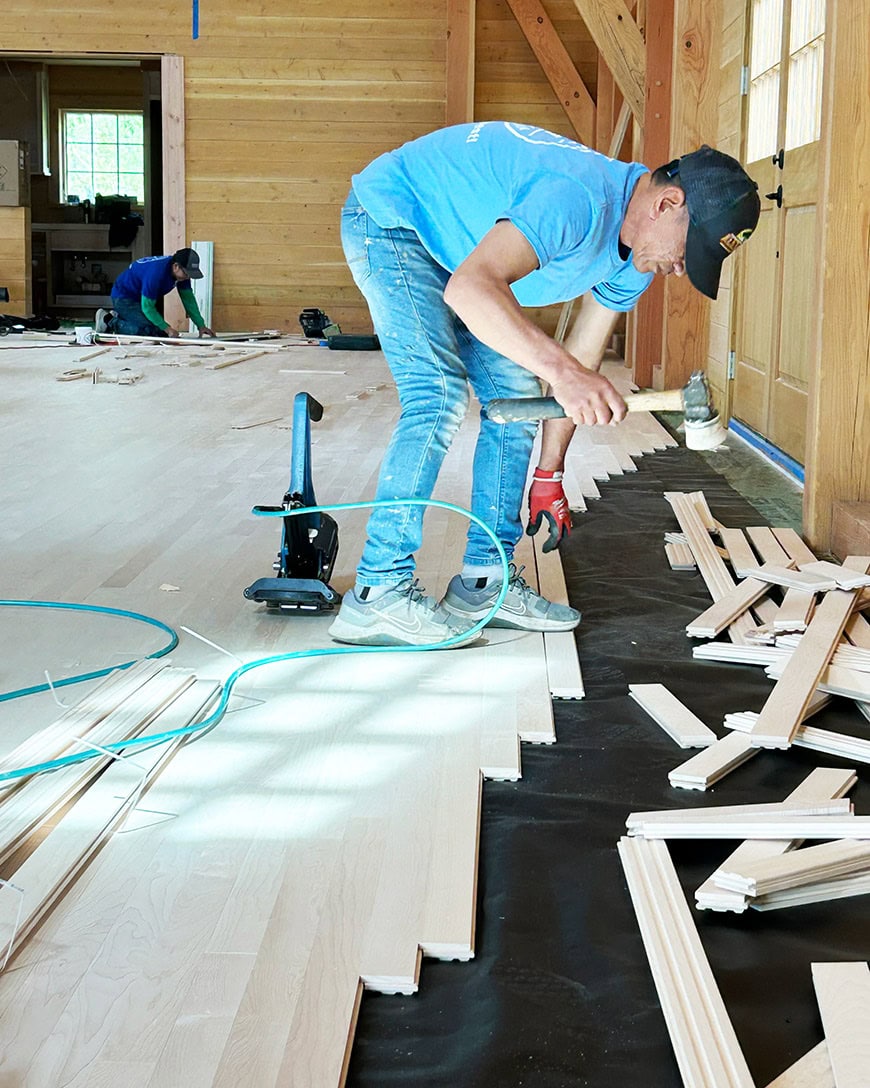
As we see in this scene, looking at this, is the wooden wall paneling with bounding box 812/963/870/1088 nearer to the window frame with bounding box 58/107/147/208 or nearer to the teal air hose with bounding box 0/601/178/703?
the teal air hose with bounding box 0/601/178/703

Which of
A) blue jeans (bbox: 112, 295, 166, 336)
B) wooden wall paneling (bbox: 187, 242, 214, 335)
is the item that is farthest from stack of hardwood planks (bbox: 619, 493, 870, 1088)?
wooden wall paneling (bbox: 187, 242, 214, 335)

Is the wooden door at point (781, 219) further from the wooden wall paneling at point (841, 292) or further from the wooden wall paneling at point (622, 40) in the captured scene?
the wooden wall paneling at point (622, 40)

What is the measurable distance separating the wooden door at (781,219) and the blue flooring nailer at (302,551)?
2.31 metres

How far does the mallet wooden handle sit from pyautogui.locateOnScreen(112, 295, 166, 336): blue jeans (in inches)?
376

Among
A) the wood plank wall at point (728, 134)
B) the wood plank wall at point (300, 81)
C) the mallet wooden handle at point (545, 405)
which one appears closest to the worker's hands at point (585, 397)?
the mallet wooden handle at point (545, 405)

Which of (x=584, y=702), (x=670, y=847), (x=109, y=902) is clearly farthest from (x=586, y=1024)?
(x=584, y=702)

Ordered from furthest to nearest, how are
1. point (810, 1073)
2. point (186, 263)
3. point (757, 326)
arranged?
point (186, 263) < point (757, 326) < point (810, 1073)

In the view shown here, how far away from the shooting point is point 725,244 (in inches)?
90.7

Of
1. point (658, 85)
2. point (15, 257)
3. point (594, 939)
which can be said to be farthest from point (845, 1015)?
point (15, 257)

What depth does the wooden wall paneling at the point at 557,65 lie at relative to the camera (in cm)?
1162

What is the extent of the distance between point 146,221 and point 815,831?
16.0 meters

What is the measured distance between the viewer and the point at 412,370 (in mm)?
2756

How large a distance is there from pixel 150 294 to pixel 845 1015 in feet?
33.6

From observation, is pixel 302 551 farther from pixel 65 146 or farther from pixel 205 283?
pixel 65 146
